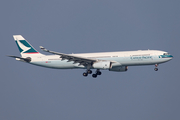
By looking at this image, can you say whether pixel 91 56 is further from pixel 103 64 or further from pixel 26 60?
pixel 26 60

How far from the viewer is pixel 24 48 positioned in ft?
249

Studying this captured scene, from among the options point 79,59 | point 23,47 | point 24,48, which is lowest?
point 79,59

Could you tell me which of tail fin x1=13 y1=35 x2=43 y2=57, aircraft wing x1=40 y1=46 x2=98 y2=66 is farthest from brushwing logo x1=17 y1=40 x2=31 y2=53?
aircraft wing x1=40 y1=46 x2=98 y2=66

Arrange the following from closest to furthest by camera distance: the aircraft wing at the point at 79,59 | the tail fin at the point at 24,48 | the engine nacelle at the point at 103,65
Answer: the aircraft wing at the point at 79,59, the engine nacelle at the point at 103,65, the tail fin at the point at 24,48

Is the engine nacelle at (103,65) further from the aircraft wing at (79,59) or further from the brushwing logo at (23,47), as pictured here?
the brushwing logo at (23,47)

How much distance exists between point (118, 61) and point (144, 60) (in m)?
5.69

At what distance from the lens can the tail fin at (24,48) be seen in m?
75.1

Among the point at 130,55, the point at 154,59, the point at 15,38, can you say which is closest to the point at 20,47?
the point at 15,38

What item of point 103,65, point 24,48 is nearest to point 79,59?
point 103,65

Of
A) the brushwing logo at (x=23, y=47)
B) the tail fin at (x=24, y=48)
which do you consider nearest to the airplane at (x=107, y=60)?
the tail fin at (x=24, y=48)

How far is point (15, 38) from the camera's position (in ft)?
253

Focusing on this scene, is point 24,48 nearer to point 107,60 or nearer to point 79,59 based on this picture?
point 79,59

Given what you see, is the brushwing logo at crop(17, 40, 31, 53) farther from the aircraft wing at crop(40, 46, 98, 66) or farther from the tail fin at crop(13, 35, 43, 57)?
the aircraft wing at crop(40, 46, 98, 66)

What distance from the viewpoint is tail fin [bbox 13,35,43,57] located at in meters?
75.1
